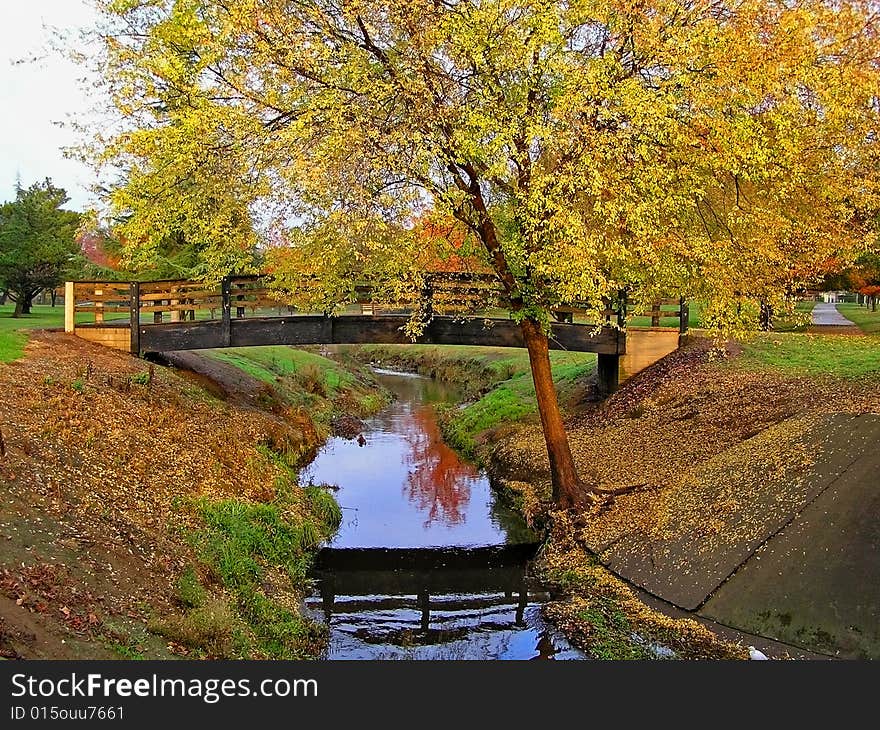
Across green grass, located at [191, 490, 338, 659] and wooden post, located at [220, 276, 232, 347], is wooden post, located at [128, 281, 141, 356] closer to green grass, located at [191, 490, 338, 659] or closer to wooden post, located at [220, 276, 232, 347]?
wooden post, located at [220, 276, 232, 347]

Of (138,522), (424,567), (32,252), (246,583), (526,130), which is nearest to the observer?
(138,522)

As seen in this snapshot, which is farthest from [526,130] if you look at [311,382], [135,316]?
[311,382]

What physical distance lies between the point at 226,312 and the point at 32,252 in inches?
860

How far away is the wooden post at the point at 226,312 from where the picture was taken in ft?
77.7

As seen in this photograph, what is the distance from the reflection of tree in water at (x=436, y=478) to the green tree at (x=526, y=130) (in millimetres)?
6050

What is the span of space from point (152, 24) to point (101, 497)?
407 inches

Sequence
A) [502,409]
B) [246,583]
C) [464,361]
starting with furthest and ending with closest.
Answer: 1. [464,361]
2. [502,409]
3. [246,583]

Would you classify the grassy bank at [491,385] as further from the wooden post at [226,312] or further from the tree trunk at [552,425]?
the wooden post at [226,312]

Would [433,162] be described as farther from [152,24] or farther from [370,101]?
[152,24]

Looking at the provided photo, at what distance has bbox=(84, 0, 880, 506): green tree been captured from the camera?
14.0 meters

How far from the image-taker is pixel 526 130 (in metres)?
13.9

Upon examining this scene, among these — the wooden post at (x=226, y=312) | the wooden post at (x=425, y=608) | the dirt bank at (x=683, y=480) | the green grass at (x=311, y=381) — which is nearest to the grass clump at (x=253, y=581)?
the wooden post at (x=425, y=608)

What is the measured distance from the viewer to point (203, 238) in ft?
58.3

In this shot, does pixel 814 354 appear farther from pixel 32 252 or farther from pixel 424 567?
pixel 32 252
